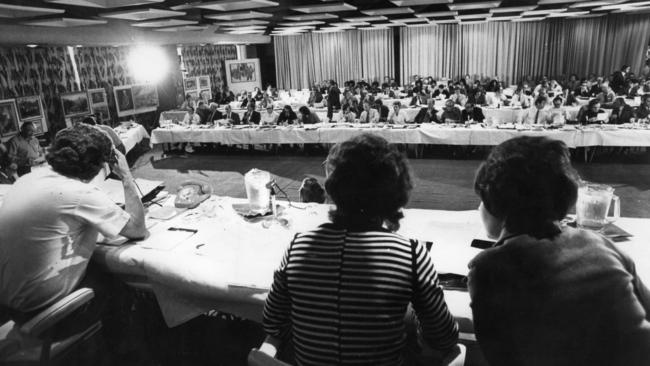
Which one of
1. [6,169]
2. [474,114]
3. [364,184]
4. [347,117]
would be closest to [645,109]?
[474,114]

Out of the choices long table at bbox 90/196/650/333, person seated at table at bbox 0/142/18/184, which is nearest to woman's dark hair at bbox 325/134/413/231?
long table at bbox 90/196/650/333

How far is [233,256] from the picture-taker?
7.04ft

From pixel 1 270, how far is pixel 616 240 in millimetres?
2771

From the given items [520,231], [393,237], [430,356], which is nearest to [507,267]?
[520,231]

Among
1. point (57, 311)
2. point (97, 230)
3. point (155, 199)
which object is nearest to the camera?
point (57, 311)

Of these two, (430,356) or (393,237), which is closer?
(393,237)

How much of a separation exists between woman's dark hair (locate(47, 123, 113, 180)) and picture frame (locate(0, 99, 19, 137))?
8022mm

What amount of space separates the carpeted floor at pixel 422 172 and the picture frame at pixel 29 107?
240 cm

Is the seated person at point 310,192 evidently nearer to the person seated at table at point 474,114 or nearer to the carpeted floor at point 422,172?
the carpeted floor at point 422,172

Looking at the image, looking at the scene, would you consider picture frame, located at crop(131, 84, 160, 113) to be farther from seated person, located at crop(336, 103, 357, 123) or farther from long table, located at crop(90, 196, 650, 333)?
long table, located at crop(90, 196, 650, 333)

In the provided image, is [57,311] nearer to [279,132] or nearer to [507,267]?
[507,267]

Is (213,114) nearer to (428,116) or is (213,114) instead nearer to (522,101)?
(428,116)

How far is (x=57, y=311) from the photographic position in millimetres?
1662

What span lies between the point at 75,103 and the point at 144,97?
2.24 meters
